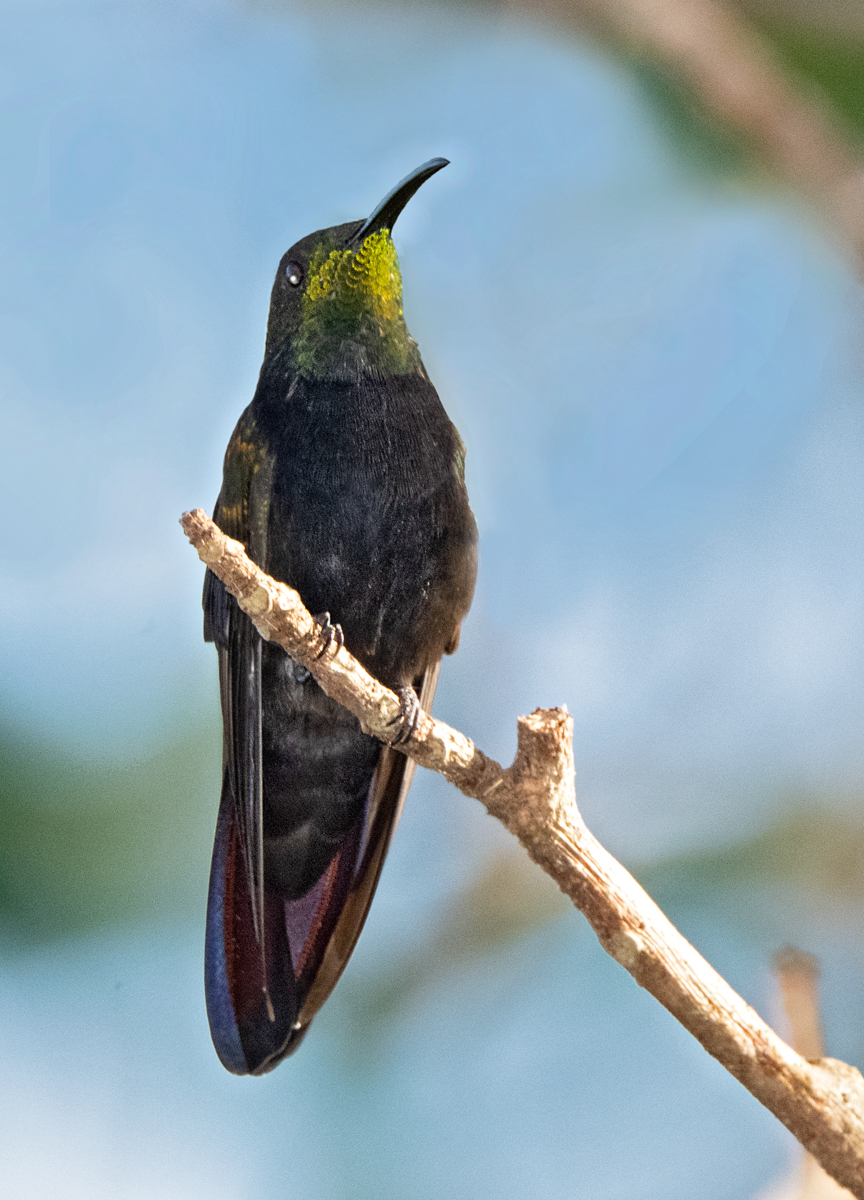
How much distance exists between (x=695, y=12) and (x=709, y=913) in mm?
1564

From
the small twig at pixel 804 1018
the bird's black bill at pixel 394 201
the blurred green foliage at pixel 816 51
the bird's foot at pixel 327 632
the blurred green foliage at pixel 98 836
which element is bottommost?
the small twig at pixel 804 1018

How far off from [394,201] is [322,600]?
0.53 m

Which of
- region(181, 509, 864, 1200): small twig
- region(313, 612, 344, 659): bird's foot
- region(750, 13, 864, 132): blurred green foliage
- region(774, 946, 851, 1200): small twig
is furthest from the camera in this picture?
region(750, 13, 864, 132): blurred green foliage

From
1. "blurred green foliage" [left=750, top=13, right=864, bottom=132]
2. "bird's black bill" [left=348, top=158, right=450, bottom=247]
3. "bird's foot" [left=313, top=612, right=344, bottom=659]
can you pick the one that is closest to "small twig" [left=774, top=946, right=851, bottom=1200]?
"bird's foot" [left=313, top=612, right=344, bottom=659]

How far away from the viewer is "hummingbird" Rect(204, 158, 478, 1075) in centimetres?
137

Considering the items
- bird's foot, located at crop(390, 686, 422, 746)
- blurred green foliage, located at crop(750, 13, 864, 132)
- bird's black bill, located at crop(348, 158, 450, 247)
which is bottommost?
bird's foot, located at crop(390, 686, 422, 746)

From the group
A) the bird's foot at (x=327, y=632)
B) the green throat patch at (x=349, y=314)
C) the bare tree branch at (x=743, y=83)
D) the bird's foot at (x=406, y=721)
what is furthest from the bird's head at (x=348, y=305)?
the bare tree branch at (x=743, y=83)

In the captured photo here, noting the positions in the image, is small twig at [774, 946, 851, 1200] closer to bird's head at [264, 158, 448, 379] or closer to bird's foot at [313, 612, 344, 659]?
bird's foot at [313, 612, 344, 659]

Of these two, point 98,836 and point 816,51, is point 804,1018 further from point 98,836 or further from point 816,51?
point 816,51

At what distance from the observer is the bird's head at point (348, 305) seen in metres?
1.40

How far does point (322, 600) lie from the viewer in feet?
4.58

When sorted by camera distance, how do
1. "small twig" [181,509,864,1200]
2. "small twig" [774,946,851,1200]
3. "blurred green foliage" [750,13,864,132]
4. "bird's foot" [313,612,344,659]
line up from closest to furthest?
1. "small twig" [181,509,864,1200]
2. "bird's foot" [313,612,344,659]
3. "small twig" [774,946,851,1200]
4. "blurred green foliage" [750,13,864,132]

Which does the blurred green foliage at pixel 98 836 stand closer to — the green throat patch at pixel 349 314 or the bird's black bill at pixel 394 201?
the green throat patch at pixel 349 314

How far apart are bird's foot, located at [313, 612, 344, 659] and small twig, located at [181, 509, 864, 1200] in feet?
0.04
